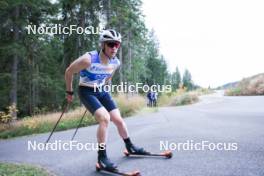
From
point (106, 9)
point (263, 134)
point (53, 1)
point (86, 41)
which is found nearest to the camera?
point (263, 134)

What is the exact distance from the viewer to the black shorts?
485cm

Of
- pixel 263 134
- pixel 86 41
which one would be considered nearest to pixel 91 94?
pixel 263 134

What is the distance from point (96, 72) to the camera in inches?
193

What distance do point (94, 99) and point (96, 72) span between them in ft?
1.35

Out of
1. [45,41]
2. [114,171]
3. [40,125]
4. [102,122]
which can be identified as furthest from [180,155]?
[45,41]

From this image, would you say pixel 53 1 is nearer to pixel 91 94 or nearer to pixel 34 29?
pixel 34 29

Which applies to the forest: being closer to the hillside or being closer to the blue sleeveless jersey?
the blue sleeveless jersey

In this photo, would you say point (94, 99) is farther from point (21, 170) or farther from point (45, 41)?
point (45, 41)

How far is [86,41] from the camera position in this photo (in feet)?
96.2

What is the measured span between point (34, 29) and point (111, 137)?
14.8 meters

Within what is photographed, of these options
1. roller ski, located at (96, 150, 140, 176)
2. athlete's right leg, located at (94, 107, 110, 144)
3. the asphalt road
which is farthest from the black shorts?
the asphalt road

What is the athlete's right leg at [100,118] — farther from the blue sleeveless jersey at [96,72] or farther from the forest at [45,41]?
the forest at [45,41]

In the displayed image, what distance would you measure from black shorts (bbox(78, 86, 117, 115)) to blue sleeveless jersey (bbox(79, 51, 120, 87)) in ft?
0.32

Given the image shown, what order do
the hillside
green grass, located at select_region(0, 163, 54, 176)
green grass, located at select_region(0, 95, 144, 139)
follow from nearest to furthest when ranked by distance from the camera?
green grass, located at select_region(0, 163, 54, 176)
green grass, located at select_region(0, 95, 144, 139)
the hillside
